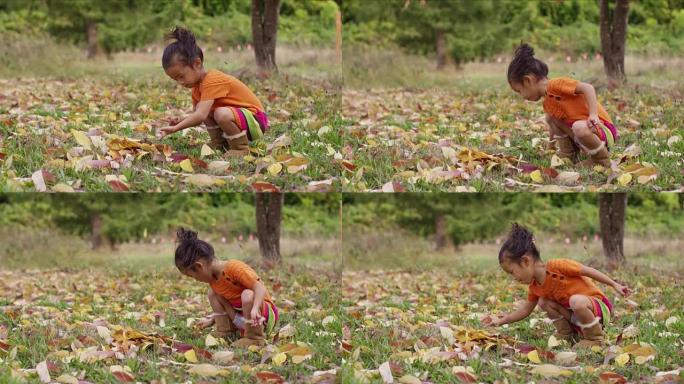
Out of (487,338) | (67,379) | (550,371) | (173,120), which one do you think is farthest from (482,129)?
(67,379)

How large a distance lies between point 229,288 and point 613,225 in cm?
307

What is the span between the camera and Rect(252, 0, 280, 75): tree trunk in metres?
7.82

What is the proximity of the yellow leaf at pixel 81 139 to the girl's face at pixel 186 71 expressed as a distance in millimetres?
710

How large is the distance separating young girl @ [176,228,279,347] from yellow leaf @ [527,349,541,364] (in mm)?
1397

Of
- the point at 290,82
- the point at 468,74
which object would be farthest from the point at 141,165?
the point at 468,74

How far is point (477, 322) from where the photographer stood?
6.64m

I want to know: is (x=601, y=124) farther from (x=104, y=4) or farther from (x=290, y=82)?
(x=104, y=4)

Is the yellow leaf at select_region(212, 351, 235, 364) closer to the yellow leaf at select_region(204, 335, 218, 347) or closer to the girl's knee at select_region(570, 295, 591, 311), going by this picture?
the yellow leaf at select_region(204, 335, 218, 347)

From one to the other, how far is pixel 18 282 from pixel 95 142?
1641 mm

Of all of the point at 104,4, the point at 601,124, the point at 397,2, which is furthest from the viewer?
the point at 397,2

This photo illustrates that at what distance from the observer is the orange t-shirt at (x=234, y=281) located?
6094 mm

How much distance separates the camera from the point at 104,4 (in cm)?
827

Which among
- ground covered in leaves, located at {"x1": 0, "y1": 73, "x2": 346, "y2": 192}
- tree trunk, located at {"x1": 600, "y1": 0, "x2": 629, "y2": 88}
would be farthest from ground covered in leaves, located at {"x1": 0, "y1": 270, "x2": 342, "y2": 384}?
tree trunk, located at {"x1": 600, "y1": 0, "x2": 629, "y2": 88}

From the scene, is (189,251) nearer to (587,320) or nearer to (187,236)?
(187,236)
